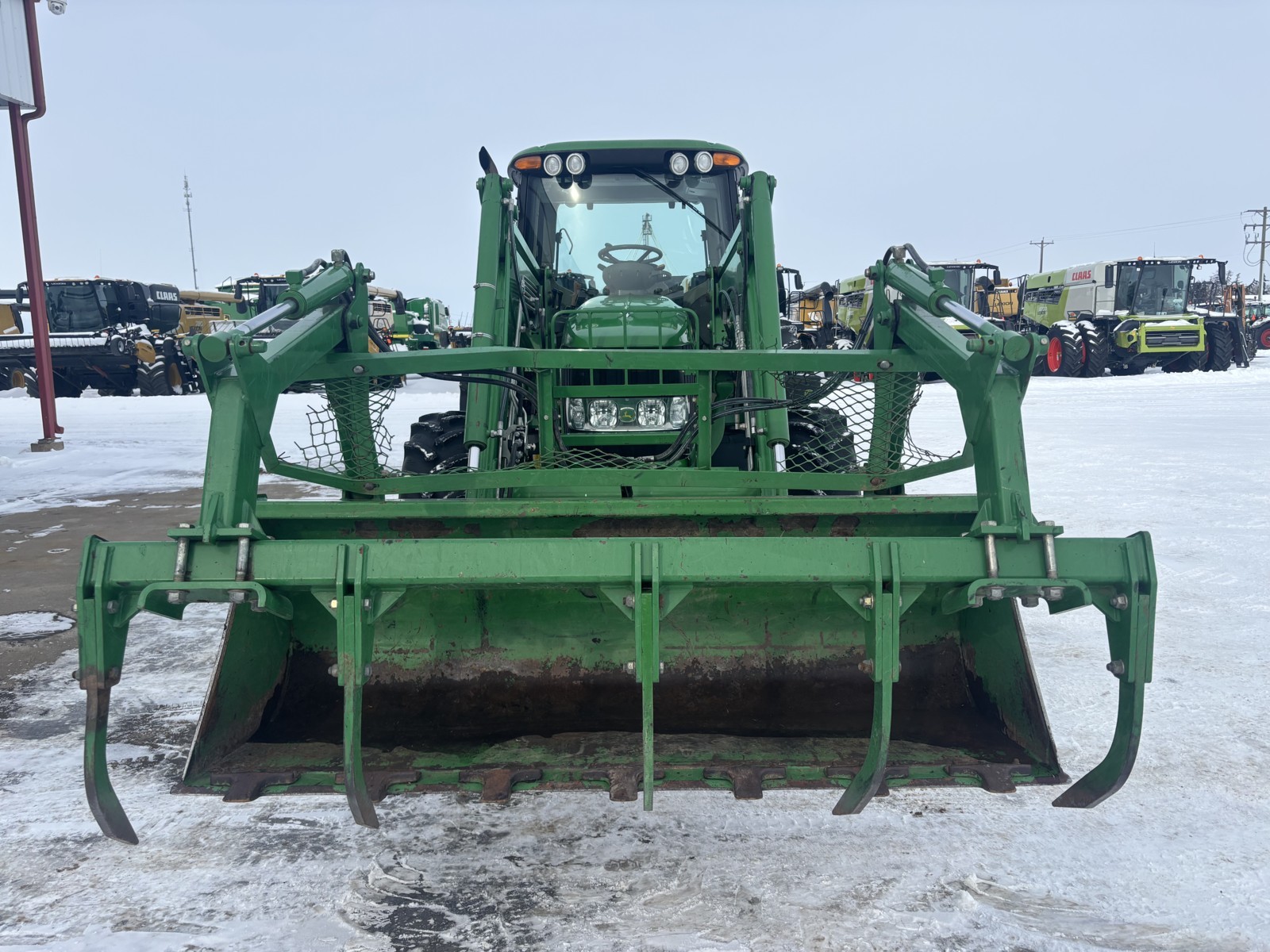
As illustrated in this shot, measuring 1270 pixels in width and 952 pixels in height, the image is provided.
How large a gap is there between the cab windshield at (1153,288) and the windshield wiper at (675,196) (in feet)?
67.3

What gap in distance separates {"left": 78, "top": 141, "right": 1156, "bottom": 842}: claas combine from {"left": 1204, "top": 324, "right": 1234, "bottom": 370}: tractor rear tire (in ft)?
67.9

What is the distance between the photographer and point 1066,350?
851 inches

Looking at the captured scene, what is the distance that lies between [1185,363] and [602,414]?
73.6ft

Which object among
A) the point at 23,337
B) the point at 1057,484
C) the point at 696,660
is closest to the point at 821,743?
the point at 696,660

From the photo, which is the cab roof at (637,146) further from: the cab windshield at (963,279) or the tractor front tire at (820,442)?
the cab windshield at (963,279)

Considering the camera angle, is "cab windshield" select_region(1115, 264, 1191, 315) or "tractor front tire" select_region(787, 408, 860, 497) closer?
"tractor front tire" select_region(787, 408, 860, 497)

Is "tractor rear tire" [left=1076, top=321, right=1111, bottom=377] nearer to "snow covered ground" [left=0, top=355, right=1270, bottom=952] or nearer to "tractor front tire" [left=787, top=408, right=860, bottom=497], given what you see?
"tractor front tire" [left=787, top=408, right=860, bottom=497]

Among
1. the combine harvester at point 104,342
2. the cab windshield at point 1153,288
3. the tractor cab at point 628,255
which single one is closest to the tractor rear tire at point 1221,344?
the cab windshield at point 1153,288

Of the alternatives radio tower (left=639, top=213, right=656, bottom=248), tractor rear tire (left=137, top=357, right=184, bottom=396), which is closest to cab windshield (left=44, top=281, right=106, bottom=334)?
tractor rear tire (left=137, top=357, right=184, bottom=396)

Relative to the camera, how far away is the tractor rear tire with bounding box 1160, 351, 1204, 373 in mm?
22141

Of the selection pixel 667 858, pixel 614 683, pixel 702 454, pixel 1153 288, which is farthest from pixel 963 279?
pixel 667 858

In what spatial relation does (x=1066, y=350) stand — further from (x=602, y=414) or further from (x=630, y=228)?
(x=602, y=414)

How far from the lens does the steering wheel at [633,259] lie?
533cm

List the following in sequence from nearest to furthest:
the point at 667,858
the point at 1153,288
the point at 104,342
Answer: the point at 667,858, the point at 104,342, the point at 1153,288
